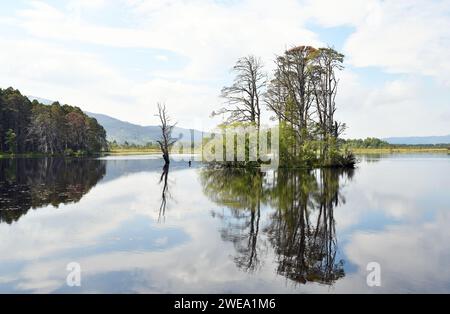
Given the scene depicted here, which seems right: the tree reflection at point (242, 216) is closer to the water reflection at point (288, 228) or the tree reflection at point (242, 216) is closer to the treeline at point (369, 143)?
the water reflection at point (288, 228)

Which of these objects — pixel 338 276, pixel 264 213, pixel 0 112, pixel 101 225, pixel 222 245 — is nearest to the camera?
pixel 338 276

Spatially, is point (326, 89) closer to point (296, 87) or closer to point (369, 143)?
point (296, 87)

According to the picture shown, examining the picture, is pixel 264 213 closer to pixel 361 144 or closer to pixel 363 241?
pixel 363 241

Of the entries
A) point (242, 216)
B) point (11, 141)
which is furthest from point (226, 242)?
point (11, 141)

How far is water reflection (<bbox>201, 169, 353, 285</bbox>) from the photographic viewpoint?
9664mm

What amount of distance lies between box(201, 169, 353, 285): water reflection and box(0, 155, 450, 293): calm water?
0.15 feet

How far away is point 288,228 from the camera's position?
13.8m

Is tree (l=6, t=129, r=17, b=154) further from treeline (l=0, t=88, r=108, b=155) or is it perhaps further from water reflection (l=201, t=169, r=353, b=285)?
water reflection (l=201, t=169, r=353, b=285)

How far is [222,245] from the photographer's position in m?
11.8

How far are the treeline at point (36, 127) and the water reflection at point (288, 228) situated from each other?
86.1 metres

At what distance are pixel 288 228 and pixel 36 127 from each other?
98.1m

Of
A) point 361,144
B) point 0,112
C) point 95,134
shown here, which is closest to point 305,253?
point 0,112

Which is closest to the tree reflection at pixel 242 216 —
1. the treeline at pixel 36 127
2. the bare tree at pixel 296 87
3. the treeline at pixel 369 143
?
the bare tree at pixel 296 87

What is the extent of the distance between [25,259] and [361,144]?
174 m
